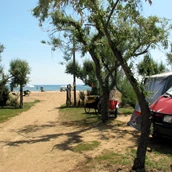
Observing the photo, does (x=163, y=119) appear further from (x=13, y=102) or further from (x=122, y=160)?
(x=13, y=102)

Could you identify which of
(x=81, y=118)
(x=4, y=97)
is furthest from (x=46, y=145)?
(x=4, y=97)

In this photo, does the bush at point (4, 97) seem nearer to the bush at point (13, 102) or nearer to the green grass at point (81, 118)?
the bush at point (13, 102)

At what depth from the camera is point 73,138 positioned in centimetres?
855

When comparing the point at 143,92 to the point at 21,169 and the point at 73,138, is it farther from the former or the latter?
the point at 73,138

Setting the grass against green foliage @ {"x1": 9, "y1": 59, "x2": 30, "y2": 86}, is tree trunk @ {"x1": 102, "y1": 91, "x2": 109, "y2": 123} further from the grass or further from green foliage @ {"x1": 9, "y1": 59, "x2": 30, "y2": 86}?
green foliage @ {"x1": 9, "y1": 59, "x2": 30, "y2": 86}

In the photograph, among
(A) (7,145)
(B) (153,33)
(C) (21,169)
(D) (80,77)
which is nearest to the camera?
(C) (21,169)

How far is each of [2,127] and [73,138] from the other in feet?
13.3

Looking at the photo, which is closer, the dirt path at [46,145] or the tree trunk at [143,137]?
the tree trunk at [143,137]

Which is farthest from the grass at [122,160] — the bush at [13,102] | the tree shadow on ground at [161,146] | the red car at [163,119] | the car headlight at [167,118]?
the bush at [13,102]

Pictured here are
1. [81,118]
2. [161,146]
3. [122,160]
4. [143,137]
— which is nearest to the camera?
[143,137]

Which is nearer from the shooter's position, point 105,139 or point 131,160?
point 131,160

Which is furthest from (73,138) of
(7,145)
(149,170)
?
(149,170)

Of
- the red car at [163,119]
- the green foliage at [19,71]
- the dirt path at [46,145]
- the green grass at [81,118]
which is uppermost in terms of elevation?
the green foliage at [19,71]

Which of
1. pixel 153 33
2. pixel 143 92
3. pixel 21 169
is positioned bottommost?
pixel 21 169
